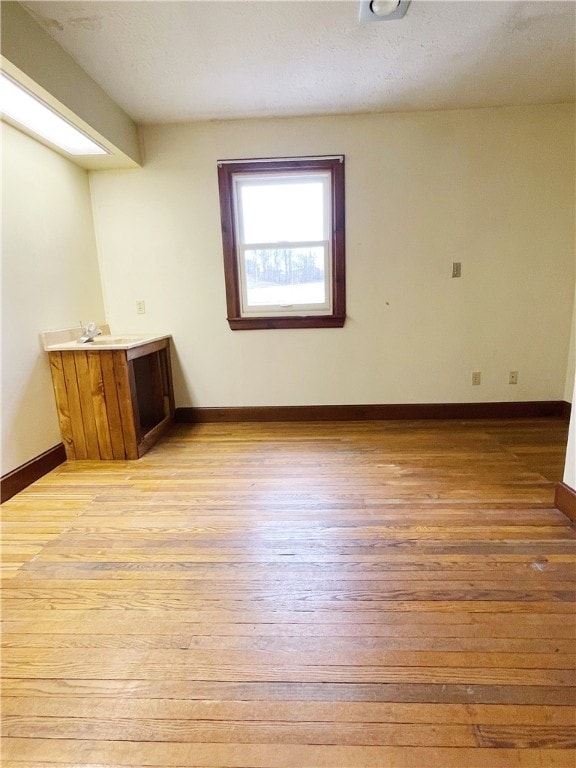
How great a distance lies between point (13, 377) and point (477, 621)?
2.69m

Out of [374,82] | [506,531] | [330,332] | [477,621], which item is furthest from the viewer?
[330,332]

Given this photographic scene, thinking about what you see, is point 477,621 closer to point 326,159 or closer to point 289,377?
point 289,377

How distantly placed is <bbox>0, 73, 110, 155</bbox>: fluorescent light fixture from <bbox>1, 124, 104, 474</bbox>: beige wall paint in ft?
0.37

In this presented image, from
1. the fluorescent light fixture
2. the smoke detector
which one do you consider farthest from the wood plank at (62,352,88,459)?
the smoke detector

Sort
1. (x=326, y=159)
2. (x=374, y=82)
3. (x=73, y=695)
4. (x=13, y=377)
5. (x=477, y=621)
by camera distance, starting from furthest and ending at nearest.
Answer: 1. (x=326, y=159)
2. (x=374, y=82)
3. (x=13, y=377)
4. (x=477, y=621)
5. (x=73, y=695)

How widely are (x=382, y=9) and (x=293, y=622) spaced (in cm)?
275

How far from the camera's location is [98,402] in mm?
2555

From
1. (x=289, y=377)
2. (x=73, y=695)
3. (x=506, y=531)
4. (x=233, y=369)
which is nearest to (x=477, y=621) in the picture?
(x=506, y=531)

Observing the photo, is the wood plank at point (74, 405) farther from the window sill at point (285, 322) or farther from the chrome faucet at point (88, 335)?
the window sill at point (285, 322)

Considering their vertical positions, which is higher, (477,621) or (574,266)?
(574,266)

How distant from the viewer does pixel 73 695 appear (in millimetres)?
1042

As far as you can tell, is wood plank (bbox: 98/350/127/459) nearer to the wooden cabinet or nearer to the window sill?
the wooden cabinet

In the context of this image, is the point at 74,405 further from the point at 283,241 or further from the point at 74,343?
→ the point at 283,241

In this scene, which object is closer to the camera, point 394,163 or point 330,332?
point 394,163
